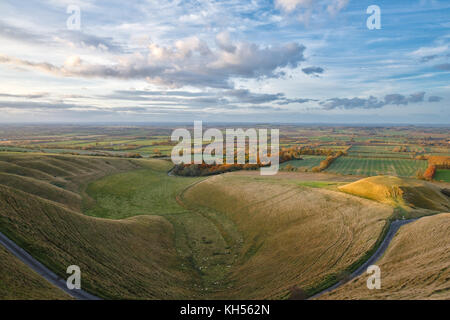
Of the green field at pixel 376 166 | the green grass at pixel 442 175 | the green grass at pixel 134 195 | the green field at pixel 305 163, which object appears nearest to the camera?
the green grass at pixel 134 195

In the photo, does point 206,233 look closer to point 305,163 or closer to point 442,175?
point 305,163

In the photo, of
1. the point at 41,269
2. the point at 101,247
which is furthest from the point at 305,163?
the point at 41,269

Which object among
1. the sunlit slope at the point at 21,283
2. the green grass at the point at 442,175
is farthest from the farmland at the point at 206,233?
the green grass at the point at 442,175

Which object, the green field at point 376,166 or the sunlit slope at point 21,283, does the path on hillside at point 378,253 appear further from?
the green field at point 376,166

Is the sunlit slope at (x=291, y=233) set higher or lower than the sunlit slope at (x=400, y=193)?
lower

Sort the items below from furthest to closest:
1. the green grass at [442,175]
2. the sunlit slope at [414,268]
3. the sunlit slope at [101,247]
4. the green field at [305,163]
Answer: the green field at [305,163], the green grass at [442,175], the sunlit slope at [101,247], the sunlit slope at [414,268]

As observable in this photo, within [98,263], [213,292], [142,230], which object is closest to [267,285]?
[213,292]

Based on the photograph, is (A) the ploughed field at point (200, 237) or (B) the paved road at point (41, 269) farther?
(A) the ploughed field at point (200, 237)

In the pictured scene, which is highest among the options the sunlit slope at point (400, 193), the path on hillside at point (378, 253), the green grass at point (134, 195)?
the sunlit slope at point (400, 193)
